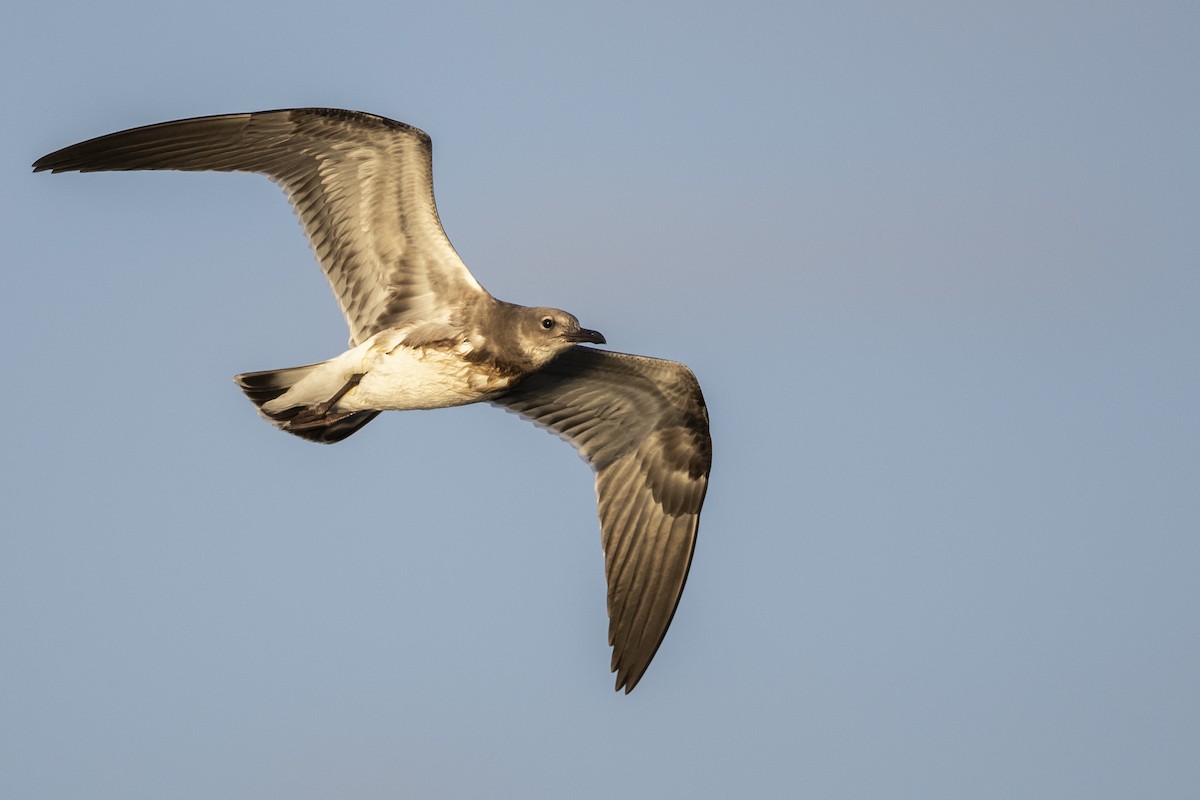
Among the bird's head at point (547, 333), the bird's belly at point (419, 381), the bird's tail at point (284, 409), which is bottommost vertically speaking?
the bird's tail at point (284, 409)

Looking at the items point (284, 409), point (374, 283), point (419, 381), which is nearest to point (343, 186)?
point (374, 283)

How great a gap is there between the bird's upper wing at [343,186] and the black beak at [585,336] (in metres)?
1.03

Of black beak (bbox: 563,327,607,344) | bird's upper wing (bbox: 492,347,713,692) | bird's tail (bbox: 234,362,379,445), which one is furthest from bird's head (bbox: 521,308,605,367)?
bird's tail (bbox: 234,362,379,445)

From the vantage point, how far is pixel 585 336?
17.0m

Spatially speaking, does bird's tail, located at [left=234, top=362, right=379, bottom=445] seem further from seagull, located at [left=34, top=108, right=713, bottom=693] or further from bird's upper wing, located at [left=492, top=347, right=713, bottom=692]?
bird's upper wing, located at [left=492, top=347, right=713, bottom=692]

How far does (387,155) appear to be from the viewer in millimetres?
16766

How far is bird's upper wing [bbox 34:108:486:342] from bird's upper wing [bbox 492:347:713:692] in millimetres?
1851

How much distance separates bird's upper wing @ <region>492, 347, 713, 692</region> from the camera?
18.5m

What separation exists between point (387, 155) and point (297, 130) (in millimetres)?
939

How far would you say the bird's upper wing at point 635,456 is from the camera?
60.7 ft

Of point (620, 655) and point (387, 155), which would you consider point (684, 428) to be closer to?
point (620, 655)

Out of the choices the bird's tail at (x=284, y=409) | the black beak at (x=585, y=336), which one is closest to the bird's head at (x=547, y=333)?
the black beak at (x=585, y=336)

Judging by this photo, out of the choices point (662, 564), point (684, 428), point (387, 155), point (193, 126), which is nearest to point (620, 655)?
point (662, 564)

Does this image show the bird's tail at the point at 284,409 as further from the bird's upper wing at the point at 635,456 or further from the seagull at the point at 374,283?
the bird's upper wing at the point at 635,456
